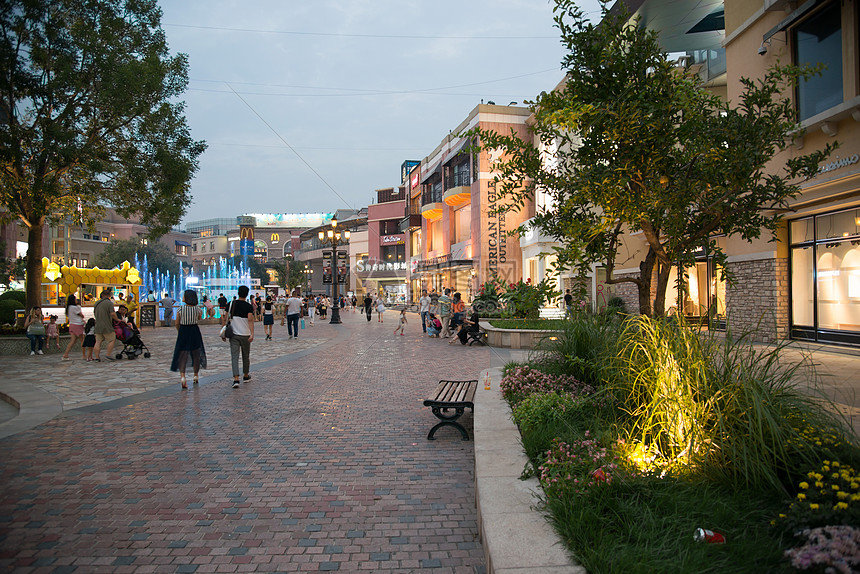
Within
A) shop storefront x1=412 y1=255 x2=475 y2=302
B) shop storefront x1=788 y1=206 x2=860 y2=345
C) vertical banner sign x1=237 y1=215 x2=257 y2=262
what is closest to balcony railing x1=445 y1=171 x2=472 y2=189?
shop storefront x1=412 y1=255 x2=475 y2=302

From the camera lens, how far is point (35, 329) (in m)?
15.2

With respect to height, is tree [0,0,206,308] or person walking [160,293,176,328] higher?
tree [0,0,206,308]

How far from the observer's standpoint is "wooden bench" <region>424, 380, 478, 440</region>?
6.34 meters

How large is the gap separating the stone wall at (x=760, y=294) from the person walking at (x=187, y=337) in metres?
11.6

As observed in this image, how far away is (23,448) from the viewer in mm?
5961

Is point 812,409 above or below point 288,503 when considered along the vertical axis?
above

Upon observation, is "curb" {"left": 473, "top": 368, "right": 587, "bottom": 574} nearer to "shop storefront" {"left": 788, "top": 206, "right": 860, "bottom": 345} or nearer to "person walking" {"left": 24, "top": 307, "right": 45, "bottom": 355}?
"shop storefront" {"left": 788, "top": 206, "right": 860, "bottom": 345}

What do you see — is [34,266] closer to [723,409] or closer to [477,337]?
[477,337]

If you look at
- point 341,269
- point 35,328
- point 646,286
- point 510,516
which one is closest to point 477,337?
point 646,286

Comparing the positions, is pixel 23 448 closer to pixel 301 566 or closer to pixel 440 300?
pixel 301 566

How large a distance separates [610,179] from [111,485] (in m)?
5.24

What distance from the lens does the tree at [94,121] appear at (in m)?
15.3

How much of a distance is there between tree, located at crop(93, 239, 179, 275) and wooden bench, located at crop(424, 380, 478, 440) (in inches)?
2628

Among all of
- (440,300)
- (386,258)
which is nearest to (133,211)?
(440,300)
